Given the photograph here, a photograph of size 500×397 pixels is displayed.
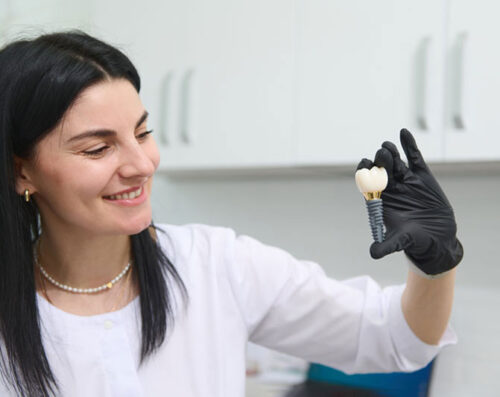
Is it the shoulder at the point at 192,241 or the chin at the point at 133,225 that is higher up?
the chin at the point at 133,225

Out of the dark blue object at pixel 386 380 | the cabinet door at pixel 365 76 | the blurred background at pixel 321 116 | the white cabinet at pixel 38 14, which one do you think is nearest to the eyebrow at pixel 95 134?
the blurred background at pixel 321 116

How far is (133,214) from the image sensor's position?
0.97 meters

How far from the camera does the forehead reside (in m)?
0.94

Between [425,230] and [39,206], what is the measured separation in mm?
674

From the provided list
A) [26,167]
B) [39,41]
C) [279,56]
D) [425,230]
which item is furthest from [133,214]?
[279,56]

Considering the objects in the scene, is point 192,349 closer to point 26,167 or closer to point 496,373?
point 26,167

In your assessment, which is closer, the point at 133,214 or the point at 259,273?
the point at 133,214

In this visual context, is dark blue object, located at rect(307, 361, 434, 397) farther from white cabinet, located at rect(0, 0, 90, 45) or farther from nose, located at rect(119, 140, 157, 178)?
white cabinet, located at rect(0, 0, 90, 45)

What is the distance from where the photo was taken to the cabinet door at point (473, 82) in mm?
1192

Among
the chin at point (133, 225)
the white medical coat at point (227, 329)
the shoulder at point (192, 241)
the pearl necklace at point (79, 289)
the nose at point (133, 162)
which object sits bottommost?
the white medical coat at point (227, 329)

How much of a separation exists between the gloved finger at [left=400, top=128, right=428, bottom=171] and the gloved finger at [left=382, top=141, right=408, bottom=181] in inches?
0.8

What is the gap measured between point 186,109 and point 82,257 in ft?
2.31

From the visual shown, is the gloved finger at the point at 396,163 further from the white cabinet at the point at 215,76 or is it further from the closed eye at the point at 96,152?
the white cabinet at the point at 215,76

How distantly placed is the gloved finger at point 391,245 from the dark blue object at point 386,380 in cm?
81
